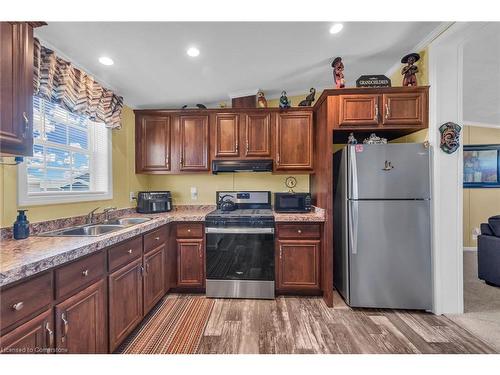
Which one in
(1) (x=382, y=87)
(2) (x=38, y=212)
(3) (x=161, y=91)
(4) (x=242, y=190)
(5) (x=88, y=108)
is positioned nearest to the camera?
(2) (x=38, y=212)

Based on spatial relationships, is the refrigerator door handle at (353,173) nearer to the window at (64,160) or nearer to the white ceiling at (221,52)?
the white ceiling at (221,52)

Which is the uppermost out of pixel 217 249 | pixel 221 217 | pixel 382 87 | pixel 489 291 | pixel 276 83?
pixel 276 83

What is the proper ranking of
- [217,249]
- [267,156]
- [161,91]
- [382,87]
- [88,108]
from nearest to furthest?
[88,108]
[382,87]
[217,249]
[161,91]
[267,156]

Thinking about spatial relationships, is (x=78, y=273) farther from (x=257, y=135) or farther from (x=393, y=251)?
(x=393, y=251)

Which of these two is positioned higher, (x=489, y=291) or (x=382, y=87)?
(x=382, y=87)

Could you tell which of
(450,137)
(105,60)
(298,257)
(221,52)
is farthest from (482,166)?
(105,60)

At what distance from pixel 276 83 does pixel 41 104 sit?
2.27 meters

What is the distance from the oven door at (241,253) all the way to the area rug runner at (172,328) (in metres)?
0.36

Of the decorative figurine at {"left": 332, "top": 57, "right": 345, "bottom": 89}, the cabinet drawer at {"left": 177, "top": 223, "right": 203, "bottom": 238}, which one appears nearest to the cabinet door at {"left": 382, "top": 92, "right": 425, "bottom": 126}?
the decorative figurine at {"left": 332, "top": 57, "right": 345, "bottom": 89}

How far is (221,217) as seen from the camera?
2.51 m

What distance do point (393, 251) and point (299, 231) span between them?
894mm

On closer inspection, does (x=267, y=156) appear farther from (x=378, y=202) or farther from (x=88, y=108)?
(x=88, y=108)

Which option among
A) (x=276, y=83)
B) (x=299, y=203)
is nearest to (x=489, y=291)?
(x=299, y=203)

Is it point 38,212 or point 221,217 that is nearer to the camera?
point 38,212
